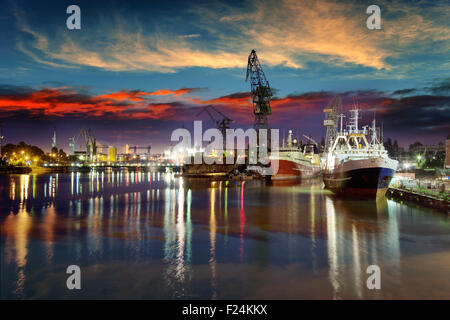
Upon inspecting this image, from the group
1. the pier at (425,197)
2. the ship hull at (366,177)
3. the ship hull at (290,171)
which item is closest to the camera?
the pier at (425,197)

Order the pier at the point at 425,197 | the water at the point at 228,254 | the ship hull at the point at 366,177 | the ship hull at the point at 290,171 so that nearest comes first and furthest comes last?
the water at the point at 228,254, the pier at the point at 425,197, the ship hull at the point at 366,177, the ship hull at the point at 290,171

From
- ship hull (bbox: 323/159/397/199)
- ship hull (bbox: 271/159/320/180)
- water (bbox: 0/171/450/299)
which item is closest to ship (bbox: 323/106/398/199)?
ship hull (bbox: 323/159/397/199)

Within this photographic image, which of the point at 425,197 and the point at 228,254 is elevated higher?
the point at 425,197

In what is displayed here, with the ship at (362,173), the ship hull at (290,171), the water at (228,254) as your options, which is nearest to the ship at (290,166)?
the ship hull at (290,171)

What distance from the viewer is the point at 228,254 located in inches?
719

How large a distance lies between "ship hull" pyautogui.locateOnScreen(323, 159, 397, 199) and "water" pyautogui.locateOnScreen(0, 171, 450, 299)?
6.14 metres

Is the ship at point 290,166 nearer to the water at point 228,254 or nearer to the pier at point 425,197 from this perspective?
the pier at point 425,197

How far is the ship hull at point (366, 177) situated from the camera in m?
37.8

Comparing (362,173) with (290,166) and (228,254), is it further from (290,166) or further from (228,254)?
(290,166)

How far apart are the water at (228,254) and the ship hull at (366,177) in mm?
6144

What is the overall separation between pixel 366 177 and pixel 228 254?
26.5m

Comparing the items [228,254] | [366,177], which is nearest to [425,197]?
[366,177]
